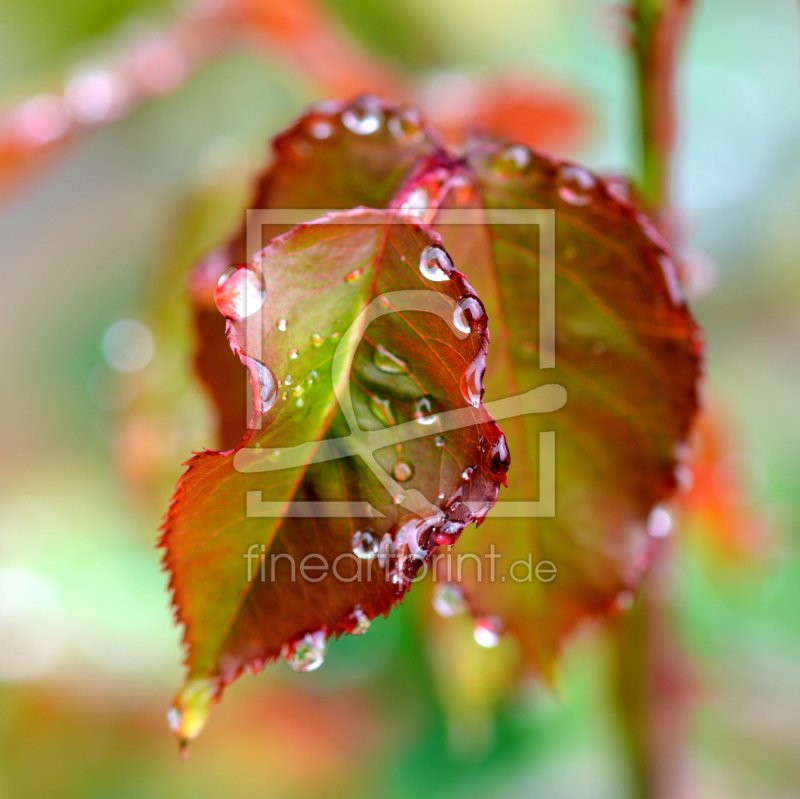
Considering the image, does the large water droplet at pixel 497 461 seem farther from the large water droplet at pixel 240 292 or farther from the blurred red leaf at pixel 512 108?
the blurred red leaf at pixel 512 108

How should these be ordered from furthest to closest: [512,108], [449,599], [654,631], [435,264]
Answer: [512,108] → [654,631] → [449,599] → [435,264]

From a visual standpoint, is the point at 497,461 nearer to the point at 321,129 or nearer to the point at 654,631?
the point at 321,129

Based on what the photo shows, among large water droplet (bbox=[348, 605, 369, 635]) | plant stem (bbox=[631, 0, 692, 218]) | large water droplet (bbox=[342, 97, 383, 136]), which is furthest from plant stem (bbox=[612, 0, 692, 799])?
large water droplet (bbox=[348, 605, 369, 635])

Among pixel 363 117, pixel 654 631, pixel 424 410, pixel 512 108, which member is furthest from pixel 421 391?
pixel 512 108

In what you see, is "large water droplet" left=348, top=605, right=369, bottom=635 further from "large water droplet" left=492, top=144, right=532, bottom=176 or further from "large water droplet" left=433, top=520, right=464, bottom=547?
"large water droplet" left=492, top=144, right=532, bottom=176

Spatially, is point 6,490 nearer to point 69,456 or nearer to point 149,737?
point 69,456

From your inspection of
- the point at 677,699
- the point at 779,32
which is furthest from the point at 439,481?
the point at 779,32
